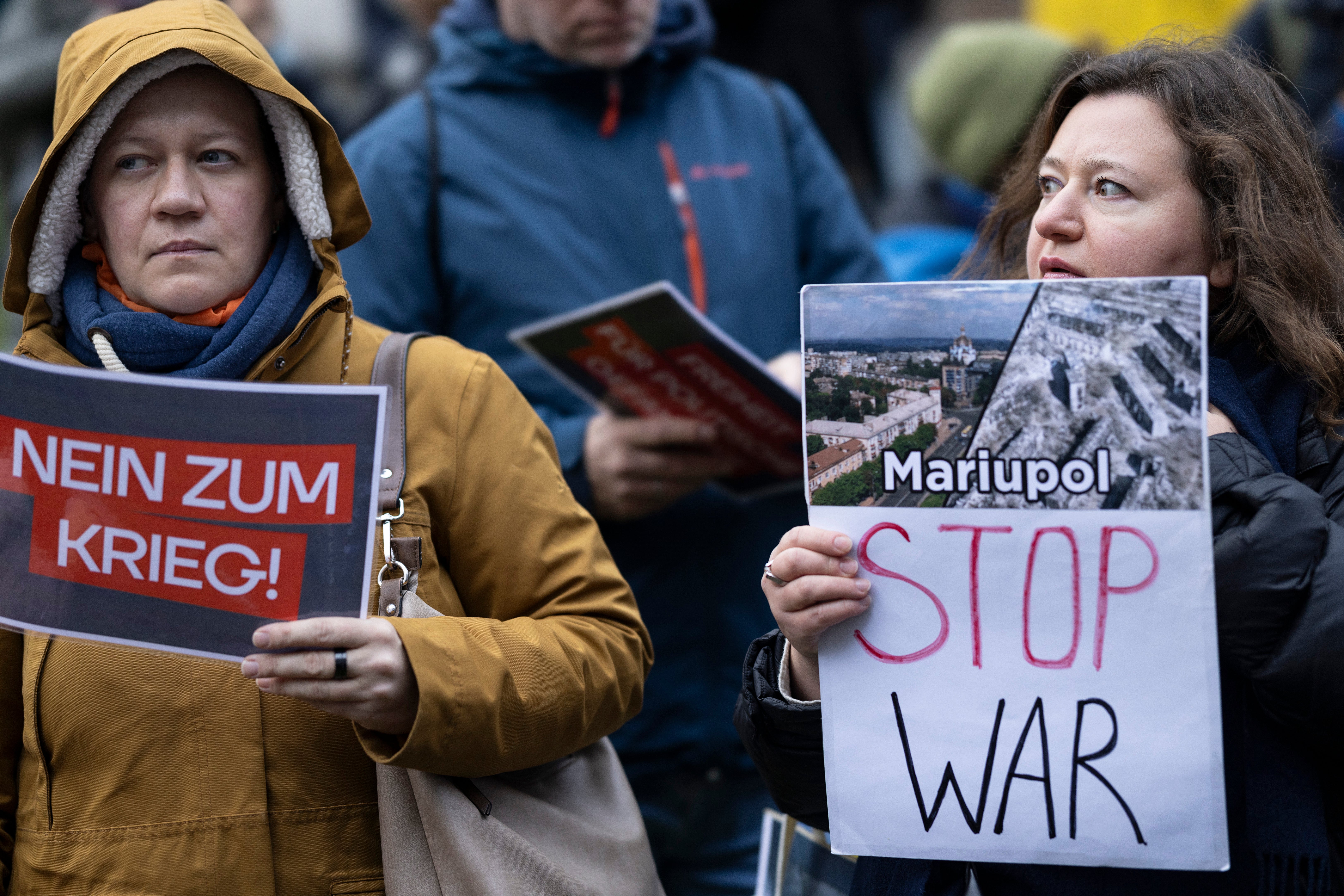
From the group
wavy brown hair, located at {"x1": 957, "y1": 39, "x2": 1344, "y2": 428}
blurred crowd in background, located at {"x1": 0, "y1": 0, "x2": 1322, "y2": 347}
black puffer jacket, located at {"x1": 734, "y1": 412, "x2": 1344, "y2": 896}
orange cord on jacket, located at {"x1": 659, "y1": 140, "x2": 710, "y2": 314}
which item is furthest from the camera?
blurred crowd in background, located at {"x1": 0, "y1": 0, "x2": 1322, "y2": 347}

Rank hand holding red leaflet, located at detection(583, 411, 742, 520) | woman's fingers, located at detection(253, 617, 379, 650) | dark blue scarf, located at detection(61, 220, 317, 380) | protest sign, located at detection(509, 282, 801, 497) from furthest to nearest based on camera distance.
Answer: hand holding red leaflet, located at detection(583, 411, 742, 520), protest sign, located at detection(509, 282, 801, 497), dark blue scarf, located at detection(61, 220, 317, 380), woman's fingers, located at detection(253, 617, 379, 650)

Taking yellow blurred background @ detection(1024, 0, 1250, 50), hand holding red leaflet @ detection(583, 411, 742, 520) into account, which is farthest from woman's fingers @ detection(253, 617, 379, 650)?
yellow blurred background @ detection(1024, 0, 1250, 50)

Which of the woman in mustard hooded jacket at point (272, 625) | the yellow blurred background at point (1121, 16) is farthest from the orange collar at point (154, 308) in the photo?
the yellow blurred background at point (1121, 16)

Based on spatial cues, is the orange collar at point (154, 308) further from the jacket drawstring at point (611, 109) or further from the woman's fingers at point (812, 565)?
the jacket drawstring at point (611, 109)

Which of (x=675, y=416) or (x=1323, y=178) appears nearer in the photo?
(x=1323, y=178)

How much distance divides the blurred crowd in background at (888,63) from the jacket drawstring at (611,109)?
0.84 meters

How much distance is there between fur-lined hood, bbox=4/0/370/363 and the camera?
6.08 feet

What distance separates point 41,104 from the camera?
4391 millimetres

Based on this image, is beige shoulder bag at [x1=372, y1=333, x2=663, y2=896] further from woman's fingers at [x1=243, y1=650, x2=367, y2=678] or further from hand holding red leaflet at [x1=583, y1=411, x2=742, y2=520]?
hand holding red leaflet at [x1=583, y1=411, x2=742, y2=520]

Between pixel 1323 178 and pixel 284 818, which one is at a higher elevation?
pixel 1323 178

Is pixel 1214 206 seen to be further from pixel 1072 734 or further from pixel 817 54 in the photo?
pixel 817 54

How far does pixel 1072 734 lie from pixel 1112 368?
0.41m

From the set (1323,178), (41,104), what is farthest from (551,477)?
(41,104)

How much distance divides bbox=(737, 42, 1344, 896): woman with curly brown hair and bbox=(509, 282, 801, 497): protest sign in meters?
0.67
